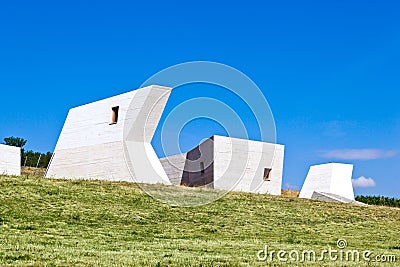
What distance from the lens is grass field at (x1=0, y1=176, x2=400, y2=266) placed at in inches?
312

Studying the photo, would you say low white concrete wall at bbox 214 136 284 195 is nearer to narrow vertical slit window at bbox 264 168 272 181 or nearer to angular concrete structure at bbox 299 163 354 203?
narrow vertical slit window at bbox 264 168 272 181

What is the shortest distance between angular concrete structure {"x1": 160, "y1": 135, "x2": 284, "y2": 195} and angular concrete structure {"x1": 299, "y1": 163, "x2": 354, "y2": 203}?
19.0 ft

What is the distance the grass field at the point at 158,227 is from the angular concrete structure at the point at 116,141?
193cm

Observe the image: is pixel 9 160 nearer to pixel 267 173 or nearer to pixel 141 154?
pixel 141 154

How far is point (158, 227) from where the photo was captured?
14.4 m

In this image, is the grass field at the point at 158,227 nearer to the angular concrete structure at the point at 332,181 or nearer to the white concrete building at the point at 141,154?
the white concrete building at the point at 141,154

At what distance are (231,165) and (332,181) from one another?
1040 cm

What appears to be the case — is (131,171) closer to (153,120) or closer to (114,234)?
(153,120)

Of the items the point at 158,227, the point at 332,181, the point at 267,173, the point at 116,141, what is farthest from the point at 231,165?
the point at 158,227

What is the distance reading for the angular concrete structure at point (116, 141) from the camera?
74.5 ft

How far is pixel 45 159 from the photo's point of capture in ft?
137

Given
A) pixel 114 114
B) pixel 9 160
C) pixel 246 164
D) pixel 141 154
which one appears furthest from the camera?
pixel 246 164

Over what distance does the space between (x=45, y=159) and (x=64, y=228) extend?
1189 inches

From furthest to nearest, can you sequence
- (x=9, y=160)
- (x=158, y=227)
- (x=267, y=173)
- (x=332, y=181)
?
(x=332, y=181), (x=267, y=173), (x=9, y=160), (x=158, y=227)
